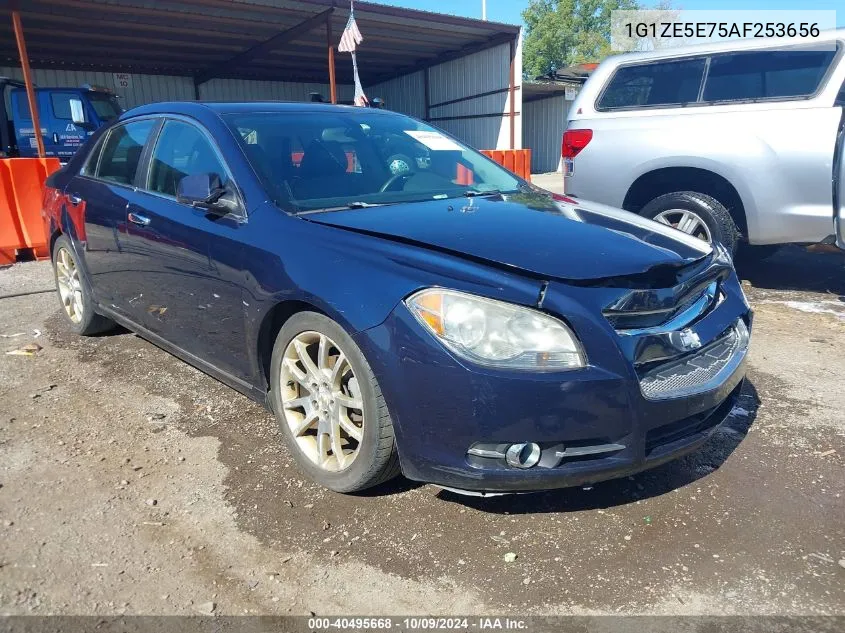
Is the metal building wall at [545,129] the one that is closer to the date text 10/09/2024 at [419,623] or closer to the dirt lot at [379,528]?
the dirt lot at [379,528]

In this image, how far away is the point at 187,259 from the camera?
3092 mm

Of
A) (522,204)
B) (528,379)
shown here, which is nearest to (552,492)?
(528,379)

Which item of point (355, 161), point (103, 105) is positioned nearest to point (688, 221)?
point (355, 161)

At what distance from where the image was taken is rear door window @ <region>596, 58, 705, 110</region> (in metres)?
5.51

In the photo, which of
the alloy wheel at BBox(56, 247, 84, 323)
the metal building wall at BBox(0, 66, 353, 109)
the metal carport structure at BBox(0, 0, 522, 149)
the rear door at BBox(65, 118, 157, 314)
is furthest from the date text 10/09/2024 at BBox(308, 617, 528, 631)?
the metal building wall at BBox(0, 66, 353, 109)

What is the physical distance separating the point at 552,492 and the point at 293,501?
1.03m

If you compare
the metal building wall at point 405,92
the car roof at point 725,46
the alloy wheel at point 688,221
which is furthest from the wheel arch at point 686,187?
the metal building wall at point 405,92

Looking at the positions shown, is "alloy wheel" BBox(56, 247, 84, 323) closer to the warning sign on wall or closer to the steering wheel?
the steering wheel

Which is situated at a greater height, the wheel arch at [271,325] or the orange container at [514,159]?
the orange container at [514,159]

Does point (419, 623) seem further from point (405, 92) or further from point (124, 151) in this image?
point (405, 92)

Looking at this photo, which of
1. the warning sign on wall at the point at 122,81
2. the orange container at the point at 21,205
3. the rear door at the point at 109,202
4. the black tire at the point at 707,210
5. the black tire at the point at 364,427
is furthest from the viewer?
the warning sign on wall at the point at 122,81

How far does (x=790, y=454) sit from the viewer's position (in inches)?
113

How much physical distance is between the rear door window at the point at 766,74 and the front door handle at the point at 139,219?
4.46m

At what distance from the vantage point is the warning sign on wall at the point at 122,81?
21531 mm
